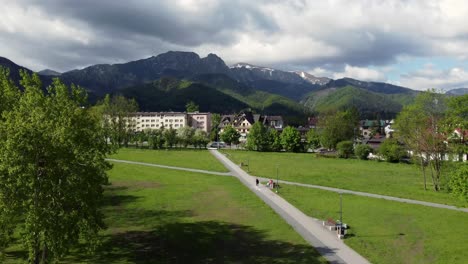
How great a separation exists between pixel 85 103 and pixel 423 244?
29290mm

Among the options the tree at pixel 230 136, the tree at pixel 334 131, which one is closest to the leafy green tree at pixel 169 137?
the tree at pixel 230 136

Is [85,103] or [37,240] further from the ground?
[85,103]

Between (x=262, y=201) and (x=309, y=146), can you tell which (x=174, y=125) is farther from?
(x=262, y=201)

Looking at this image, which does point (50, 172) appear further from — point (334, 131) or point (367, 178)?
point (334, 131)

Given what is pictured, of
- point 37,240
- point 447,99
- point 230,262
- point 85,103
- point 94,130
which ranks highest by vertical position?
point 447,99

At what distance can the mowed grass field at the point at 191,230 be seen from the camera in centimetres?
2833

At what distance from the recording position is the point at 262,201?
45812 millimetres

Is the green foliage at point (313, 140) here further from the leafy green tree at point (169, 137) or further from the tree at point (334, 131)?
the leafy green tree at point (169, 137)

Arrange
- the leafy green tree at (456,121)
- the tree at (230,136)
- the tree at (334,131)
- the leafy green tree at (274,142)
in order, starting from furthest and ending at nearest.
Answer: the tree at (230,136) < the leafy green tree at (274,142) < the tree at (334,131) < the leafy green tree at (456,121)

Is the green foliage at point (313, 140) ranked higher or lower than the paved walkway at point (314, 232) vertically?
higher

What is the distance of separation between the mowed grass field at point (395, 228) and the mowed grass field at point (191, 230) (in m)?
5.22

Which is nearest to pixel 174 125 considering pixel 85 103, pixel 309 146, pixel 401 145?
pixel 309 146

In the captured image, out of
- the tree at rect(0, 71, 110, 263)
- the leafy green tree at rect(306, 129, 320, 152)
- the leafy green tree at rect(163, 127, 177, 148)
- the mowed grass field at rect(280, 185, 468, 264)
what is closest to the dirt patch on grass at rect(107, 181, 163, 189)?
the mowed grass field at rect(280, 185, 468, 264)

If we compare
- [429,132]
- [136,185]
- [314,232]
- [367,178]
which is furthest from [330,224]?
[429,132]
